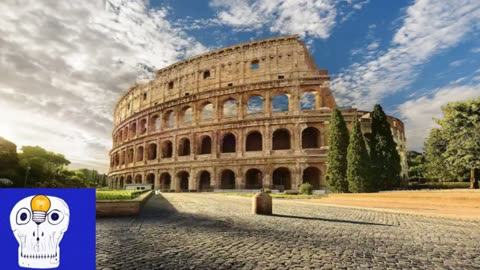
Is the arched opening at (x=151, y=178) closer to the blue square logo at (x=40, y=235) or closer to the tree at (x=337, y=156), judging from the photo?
the tree at (x=337, y=156)

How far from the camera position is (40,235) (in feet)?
7.08

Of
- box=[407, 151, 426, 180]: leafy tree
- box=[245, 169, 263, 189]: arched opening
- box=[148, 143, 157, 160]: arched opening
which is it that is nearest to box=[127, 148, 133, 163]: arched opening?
box=[148, 143, 157, 160]: arched opening

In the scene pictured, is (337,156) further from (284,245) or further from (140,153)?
(140,153)

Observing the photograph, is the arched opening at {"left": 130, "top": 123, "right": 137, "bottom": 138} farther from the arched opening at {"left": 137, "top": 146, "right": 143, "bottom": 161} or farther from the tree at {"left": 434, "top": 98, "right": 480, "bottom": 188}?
the tree at {"left": 434, "top": 98, "right": 480, "bottom": 188}

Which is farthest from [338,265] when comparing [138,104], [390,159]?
[138,104]

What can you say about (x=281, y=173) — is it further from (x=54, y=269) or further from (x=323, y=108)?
(x=54, y=269)

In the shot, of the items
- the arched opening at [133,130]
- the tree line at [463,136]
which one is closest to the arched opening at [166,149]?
the arched opening at [133,130]

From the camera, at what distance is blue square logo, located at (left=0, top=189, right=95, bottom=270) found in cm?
214

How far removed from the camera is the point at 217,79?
37.7 meters

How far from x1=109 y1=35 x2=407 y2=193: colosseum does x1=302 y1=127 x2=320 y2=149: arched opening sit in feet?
0.37

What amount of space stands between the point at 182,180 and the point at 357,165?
24010mm

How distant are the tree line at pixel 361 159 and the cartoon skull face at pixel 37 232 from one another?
2302 cm

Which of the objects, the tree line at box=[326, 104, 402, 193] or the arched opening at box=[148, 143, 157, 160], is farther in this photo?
the arched opening at box=[148, 143, 157, 160]

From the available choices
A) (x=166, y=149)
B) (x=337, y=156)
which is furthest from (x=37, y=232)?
(x=166, y=149)
